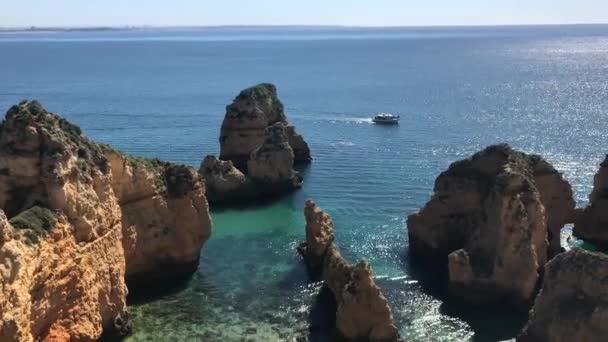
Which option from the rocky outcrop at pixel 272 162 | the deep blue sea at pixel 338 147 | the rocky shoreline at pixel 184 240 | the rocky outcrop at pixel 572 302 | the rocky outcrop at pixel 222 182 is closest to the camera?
the rocky shoreline at pixel 184 240

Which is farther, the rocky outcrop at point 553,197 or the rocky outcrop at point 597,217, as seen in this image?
the rocky outcrop at point 597,217

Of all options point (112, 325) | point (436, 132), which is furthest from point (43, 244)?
point (436, 132)

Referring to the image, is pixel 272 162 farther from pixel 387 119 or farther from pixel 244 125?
pixel 387 119

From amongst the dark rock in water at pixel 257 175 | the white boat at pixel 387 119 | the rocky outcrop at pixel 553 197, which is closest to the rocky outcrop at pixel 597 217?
the rocky outcrop at pixel 553 197

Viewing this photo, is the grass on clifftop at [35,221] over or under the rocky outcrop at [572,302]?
over

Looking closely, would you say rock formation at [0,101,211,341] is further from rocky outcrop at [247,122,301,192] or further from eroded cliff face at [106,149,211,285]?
rocky outcrop at [247,122,301,192]

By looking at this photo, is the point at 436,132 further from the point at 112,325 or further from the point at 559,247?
the point at 112,325

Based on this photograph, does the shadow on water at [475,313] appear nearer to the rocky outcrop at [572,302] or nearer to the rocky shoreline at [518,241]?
the rocky shoreline at [518,241]

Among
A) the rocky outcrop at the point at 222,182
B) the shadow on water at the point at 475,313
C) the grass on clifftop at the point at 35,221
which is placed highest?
the grass on clifftop at the point at 35,221
